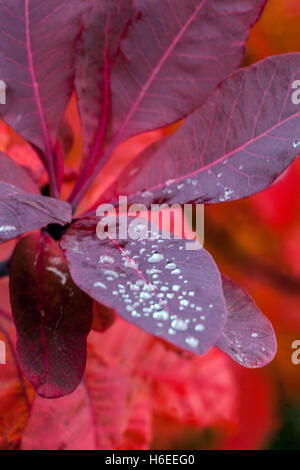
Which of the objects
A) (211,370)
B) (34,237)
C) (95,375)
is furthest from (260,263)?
(34,237)

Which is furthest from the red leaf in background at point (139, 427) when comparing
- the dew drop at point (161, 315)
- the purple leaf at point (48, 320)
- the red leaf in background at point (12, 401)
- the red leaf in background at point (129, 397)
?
the dew drop at point (161, 315)

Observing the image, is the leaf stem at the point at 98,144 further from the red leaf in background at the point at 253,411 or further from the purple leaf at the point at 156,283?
the red leaf in background at the point at 253,411

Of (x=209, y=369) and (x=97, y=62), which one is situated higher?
(x=97, y=62)

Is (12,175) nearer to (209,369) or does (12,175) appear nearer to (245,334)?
(245,334)

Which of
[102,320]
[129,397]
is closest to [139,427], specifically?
[129,397]

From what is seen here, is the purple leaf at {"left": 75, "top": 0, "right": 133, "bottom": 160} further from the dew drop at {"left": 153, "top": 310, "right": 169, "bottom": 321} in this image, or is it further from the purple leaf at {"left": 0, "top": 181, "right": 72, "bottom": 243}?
the dew drop at {"left": 153, "top": 310, "right": 169, "bottom": 321}
